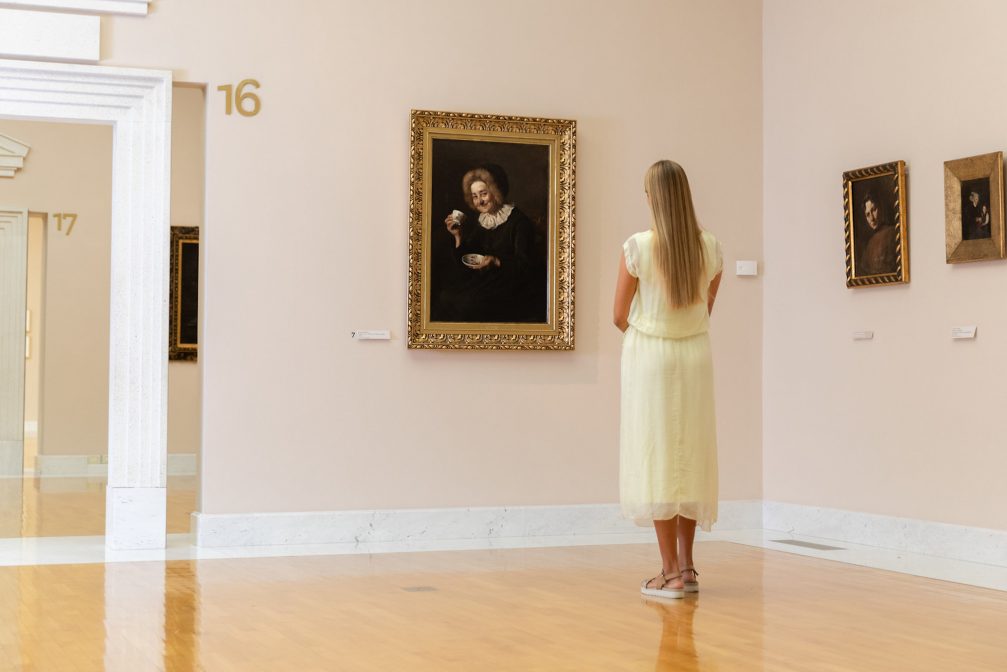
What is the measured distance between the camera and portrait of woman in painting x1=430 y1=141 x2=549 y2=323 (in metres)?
8.43

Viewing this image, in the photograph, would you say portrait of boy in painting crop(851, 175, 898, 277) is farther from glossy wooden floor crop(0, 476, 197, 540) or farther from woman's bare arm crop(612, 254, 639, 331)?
glossy wooden floor crop(0, 476, 197, 540)

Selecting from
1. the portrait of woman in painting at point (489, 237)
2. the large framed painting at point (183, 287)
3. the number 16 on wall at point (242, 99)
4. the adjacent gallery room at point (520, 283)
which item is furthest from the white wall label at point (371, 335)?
the large framed painting at point (183, 287)

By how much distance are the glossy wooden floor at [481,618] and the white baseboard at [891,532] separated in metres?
0.86

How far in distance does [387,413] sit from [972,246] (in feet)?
13.2

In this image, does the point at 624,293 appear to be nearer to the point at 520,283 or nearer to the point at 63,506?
the point at 520,283

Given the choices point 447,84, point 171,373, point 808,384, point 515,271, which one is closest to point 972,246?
point 808,384

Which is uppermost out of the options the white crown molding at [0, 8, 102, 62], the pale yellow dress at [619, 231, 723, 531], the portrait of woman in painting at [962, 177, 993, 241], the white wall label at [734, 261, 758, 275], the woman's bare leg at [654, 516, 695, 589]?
the white crown molding at [0, 8, 102, 62]

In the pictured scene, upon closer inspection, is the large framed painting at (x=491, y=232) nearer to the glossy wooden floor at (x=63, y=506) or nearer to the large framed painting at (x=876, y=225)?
the large framed painting at (x=876, y=225)

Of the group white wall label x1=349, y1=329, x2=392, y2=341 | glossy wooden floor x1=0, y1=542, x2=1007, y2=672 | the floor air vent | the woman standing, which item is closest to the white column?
white wall label x1=349, y1=329, x2=392, y2=341

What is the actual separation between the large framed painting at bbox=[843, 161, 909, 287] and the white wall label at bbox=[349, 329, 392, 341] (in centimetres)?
331

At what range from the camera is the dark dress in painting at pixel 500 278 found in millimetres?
8453

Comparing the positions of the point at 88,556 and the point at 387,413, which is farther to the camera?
the point at 387,413

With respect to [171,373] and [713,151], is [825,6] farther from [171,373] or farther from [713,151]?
[171,373]

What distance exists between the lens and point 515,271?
338 inches
